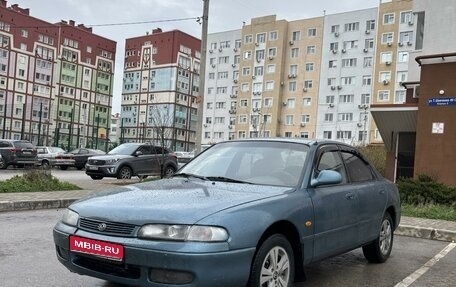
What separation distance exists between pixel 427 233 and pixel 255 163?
17.9 ft

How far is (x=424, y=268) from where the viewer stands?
654 centimetres

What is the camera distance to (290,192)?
4.71m

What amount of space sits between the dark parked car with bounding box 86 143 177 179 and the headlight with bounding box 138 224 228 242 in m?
13.7

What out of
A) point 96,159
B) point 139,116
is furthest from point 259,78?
point 96,159

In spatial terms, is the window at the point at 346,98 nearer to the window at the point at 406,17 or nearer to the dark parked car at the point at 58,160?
the window at the point at 406,17

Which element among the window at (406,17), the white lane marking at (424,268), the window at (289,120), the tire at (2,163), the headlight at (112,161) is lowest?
the tire at (2,163)

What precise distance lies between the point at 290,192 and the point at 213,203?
0.95 meters

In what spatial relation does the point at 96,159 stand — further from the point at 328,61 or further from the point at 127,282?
the point at 328,61

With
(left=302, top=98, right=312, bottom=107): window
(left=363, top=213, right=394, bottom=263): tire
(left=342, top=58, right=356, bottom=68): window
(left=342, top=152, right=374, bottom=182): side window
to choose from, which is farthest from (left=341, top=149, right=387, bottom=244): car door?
(left=302, top=98, right=312, bottom=107): window

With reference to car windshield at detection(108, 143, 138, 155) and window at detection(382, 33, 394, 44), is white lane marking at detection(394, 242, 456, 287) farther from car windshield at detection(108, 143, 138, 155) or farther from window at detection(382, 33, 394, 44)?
window at detection(382, 33, 394, 44)

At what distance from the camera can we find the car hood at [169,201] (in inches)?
153

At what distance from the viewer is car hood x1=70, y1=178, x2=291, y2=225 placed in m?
3.89

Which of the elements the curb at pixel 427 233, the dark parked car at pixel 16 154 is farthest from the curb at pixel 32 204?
the dark parked car at pixel 16 154


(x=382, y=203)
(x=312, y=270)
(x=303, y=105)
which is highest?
(x=303, y=105)
